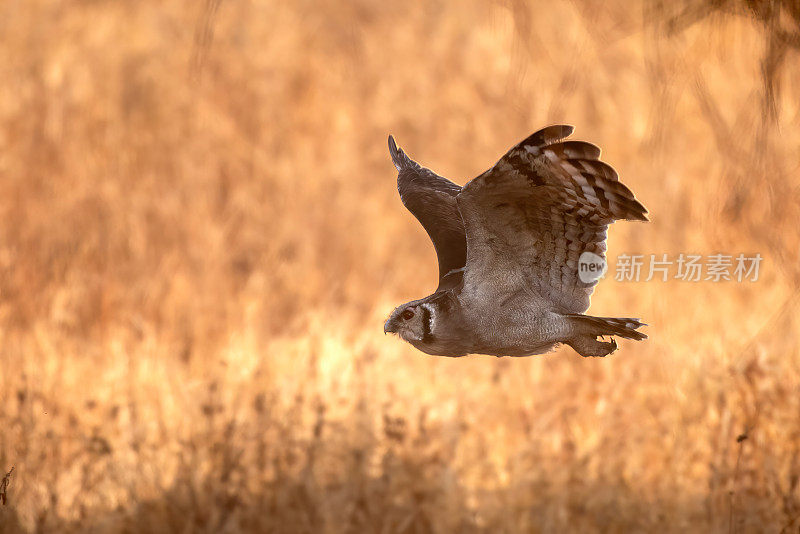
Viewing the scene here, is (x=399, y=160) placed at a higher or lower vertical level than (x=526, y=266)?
higher

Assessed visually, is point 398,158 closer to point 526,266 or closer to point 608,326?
point 526,266

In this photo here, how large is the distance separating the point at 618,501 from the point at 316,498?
2.47 metres

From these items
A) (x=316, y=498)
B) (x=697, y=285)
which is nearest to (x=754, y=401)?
(x=697, y=285)

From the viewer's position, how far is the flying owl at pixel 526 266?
2.47 m

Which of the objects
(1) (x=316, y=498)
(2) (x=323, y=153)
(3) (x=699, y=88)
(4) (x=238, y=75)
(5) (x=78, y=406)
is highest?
(4) (x=238, y=75)

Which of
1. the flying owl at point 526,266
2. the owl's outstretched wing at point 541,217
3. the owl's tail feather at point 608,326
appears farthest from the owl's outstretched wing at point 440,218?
the owl's tail feather at point 608,326

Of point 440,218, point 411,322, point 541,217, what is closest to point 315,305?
point 440,218

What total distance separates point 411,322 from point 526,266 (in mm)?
481

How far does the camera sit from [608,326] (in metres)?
2.68

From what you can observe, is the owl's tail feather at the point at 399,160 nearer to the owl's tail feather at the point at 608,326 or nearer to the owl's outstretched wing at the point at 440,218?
the owl's outstretched wing at the point at 440,218

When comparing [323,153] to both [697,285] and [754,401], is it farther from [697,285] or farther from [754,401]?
[754,401]

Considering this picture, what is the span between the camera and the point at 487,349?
104 inches

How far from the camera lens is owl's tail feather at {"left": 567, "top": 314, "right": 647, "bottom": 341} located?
8.58ft

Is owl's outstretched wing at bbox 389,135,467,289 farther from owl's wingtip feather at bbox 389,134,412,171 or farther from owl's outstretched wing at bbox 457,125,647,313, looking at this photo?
owl's outstretched wing at bbox 457,125,647,313
